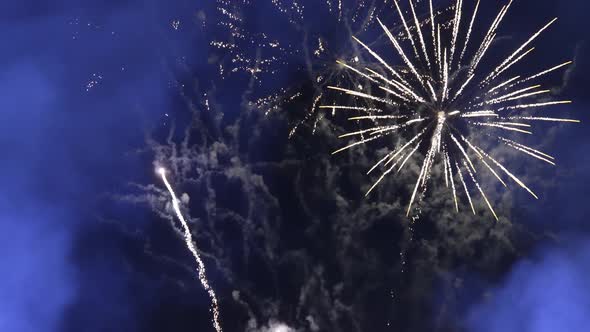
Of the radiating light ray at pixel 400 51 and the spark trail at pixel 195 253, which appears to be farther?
the spark trail at pixel 195 253

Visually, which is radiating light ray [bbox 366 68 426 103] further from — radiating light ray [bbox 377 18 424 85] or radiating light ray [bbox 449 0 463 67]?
radiating light ray [bbox 449 0 463 67]

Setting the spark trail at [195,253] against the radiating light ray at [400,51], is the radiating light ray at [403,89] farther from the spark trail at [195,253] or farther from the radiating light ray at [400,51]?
the spark trail at [195,253]

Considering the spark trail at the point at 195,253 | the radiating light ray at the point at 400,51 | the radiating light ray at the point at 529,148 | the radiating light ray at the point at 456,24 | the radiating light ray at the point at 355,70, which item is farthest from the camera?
the spark trail at the point at 195,253

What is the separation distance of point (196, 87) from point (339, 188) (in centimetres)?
655

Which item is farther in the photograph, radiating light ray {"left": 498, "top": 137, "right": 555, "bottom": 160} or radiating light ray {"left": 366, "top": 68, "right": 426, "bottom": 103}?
radiating light ray {"left": 498, "top": 137, "right": 555, "bottom": 160}

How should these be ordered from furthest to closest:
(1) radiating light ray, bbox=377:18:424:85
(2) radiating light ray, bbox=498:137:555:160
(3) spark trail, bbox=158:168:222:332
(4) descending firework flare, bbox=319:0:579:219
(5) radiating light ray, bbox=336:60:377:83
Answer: (3) spark trail, bbox=158:168:222:332 < (2) radiating light ray, bbox=498:137:555:160 < (5) radiating light ray, bbox=336:60:377:83 < (4) descending firework flare, bbox=319:0:579:219 < (1) radiating light ray, bbox=377:18:424:85

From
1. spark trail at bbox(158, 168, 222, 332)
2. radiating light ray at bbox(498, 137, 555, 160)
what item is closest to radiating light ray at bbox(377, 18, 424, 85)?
radiating light ray at bbox(498, 137, 555, 160)

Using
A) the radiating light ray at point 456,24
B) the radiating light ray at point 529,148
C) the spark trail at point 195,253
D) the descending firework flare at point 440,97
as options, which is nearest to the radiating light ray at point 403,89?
the descending firework flare at point 440,97

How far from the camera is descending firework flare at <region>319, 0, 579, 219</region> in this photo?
16625mm

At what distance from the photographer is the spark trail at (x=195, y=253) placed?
1884cm

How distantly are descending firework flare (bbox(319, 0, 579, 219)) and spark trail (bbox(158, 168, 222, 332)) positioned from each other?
21.0ft

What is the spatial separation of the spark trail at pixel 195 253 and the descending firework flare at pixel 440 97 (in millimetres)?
6394

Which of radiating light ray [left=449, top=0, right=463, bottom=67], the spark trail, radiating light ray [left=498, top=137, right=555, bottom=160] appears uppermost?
radiating light ray [left=449, top=0, right=463, bottom=67]

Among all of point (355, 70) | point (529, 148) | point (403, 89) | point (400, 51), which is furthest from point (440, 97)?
point (529, 148)
